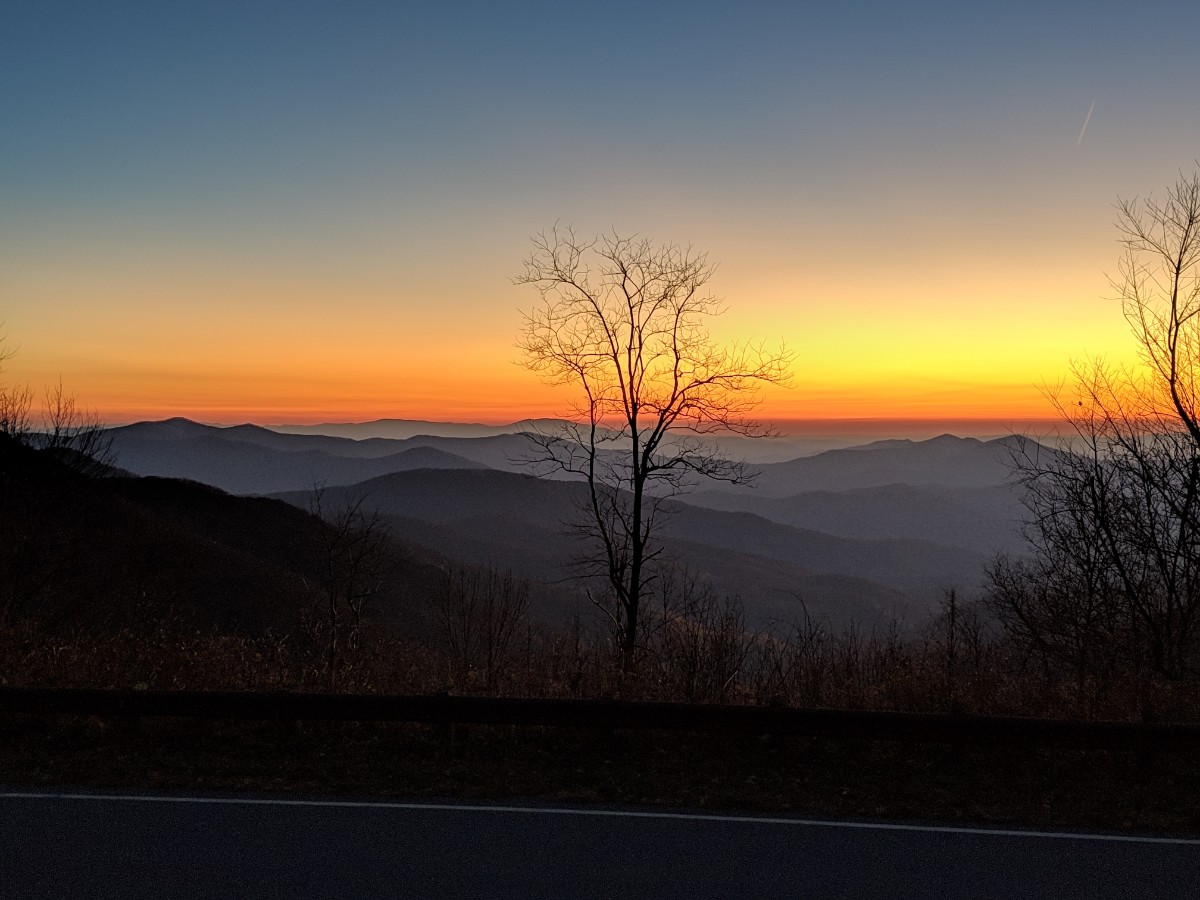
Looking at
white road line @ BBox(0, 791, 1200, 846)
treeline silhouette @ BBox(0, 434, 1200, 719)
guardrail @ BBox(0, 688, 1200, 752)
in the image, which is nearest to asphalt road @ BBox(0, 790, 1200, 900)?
white road line @ BBox(0, 791, 1200, 846)

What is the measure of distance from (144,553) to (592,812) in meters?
55.2

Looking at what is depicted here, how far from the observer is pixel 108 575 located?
4572 cm

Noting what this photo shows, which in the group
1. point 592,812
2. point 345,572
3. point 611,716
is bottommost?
point 345,572

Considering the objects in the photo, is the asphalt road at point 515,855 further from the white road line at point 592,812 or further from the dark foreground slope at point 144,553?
the dark foreground slope at point 144,553

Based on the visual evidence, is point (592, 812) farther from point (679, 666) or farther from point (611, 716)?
point (679, 666)

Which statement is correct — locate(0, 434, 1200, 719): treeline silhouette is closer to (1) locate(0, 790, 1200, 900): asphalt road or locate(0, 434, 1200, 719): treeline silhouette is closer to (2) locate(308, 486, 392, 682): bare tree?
(2) locate(308, 486, 392, 682): bare tree

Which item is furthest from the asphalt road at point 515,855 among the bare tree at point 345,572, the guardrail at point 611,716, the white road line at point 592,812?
the bare tree at point 345,572

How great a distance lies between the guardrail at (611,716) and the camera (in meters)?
7.71

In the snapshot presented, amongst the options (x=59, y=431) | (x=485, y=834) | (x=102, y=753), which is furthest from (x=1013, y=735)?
(x=59, y=431)

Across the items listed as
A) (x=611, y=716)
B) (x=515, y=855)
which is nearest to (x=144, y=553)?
(x=611, y=716)

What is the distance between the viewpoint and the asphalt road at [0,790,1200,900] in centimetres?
520

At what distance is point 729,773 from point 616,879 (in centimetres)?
279

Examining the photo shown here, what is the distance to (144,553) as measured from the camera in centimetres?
5325

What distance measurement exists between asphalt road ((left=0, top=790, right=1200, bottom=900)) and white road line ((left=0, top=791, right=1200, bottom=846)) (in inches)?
0.9
